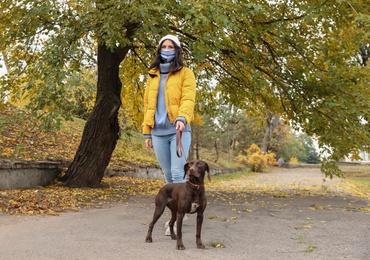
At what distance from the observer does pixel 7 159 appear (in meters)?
9.73

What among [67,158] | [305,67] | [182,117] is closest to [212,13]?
[182,117]

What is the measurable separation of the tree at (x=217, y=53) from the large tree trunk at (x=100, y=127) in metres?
0.02

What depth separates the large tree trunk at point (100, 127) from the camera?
10.9m

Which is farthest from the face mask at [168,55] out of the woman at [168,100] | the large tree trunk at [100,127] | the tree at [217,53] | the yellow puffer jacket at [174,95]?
the large tree trunk at [100,127]

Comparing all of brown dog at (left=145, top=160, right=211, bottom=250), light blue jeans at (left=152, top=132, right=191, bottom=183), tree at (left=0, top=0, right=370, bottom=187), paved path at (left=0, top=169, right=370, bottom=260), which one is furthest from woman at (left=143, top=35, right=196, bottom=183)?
tree at (left=0, top=0, right=370, bottom=187)

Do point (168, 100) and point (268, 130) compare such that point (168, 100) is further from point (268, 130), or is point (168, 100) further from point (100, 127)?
point (268, 130)

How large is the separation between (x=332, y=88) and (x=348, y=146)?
1.42 metres

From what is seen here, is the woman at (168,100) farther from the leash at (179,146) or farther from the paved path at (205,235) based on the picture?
the paved path at (205,235)

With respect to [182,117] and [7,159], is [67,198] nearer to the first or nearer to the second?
[7,159]

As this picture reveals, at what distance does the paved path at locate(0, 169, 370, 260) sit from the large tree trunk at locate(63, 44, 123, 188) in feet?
9.78

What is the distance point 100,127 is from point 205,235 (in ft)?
20.2

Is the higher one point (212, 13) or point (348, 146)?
point (212, 13)

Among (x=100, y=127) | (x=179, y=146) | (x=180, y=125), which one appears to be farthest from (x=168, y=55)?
(x=100, y=127)

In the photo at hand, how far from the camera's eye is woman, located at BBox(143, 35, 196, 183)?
5.10 metres
